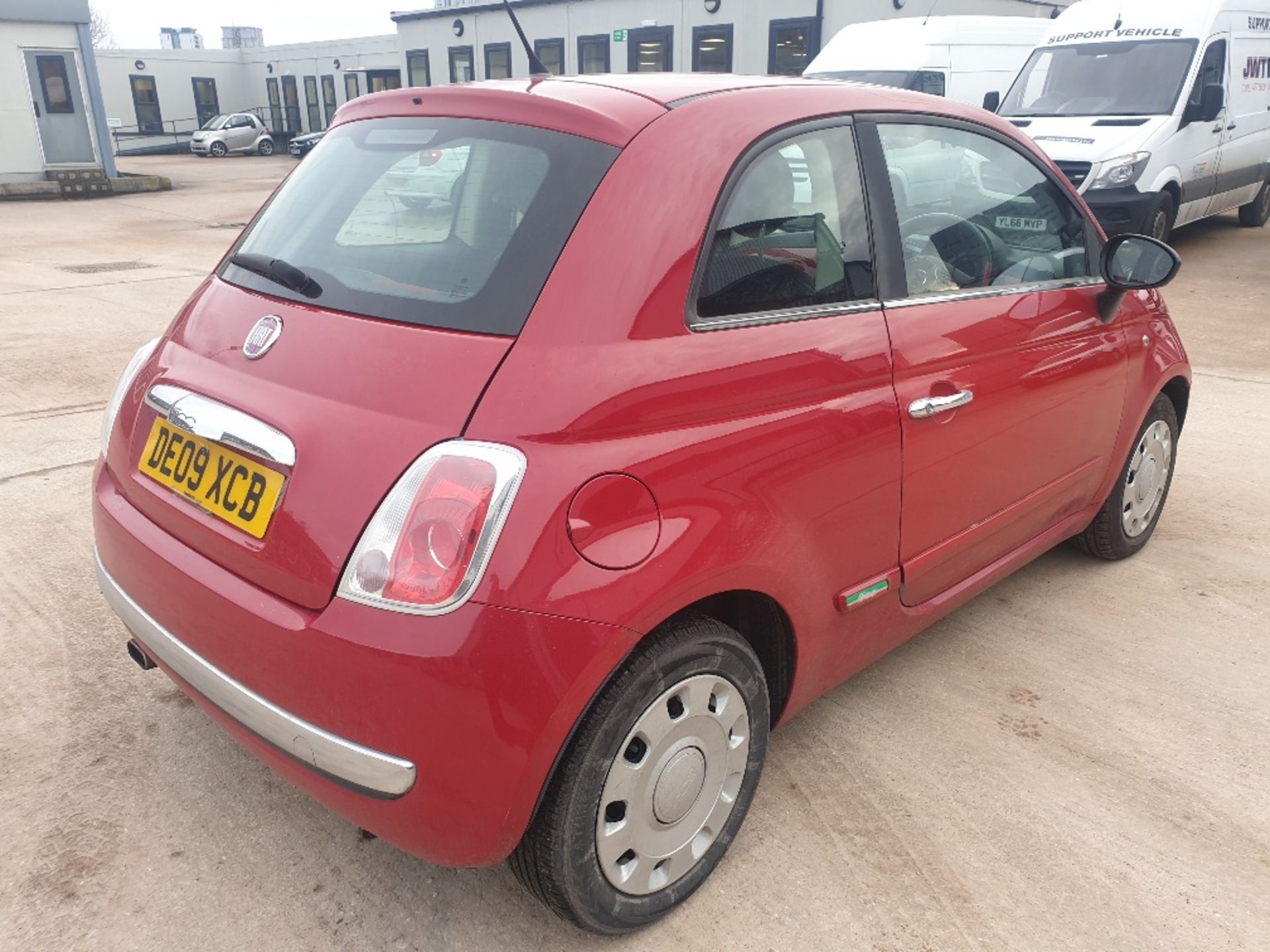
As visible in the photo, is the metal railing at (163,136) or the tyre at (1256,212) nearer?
the tyre at (1256,212)

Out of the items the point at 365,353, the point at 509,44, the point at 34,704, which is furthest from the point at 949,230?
the point at 509,44

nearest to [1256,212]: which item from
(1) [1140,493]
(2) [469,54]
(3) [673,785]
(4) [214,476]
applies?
(1) [1140,493]

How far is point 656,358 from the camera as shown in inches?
74.4

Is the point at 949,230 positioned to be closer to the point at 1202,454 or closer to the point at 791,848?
the point at 791,848

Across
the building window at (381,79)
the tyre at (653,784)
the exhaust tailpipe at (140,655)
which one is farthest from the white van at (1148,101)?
the building window at (381,79)

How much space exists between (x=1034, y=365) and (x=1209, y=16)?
354 inches

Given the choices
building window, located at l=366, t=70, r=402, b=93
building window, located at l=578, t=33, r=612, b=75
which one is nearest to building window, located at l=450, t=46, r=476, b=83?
building window, located at l=578, t=33, r=612, b=75

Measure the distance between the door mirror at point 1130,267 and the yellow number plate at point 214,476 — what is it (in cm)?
251

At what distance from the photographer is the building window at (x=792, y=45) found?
21.4m

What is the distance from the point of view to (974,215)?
277cm

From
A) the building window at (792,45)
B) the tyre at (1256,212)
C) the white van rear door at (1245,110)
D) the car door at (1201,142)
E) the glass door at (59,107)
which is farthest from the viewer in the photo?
the building window at (792,45)

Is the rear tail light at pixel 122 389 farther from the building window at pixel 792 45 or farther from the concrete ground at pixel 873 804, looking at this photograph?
the building window at pixel 792 45

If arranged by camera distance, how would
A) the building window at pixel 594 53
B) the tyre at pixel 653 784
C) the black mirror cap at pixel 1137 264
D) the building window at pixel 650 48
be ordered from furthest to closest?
the building window at pixel 594 53, the building window at pixel 650 48, the black mirror cap at pixel 1137 264, the tyre at pixel 653 784

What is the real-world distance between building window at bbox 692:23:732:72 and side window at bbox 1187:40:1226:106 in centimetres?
1504
